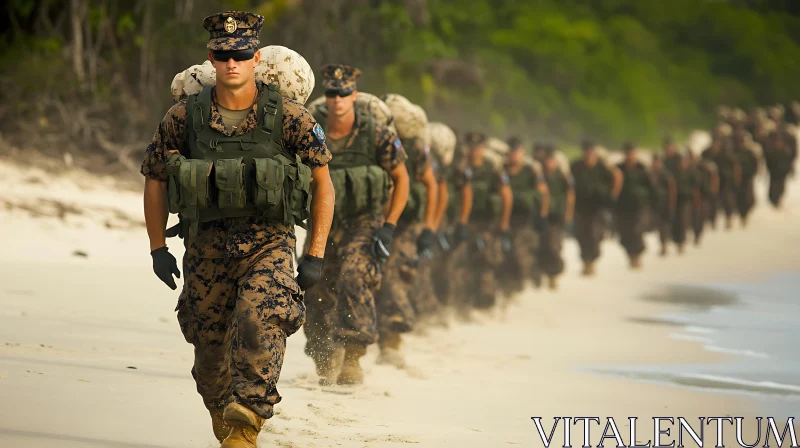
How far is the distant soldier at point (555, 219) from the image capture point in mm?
18781

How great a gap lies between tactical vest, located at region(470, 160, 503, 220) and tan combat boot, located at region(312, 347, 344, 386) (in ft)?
20.0

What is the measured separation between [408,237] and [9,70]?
9.32 m

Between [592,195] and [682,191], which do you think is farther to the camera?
[682,191]

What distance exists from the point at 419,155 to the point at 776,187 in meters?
23.0

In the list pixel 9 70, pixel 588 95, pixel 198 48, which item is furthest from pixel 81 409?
pixel 588 95

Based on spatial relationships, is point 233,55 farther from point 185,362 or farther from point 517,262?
point 517,262

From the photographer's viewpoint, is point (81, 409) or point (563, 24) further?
point (563, 24)

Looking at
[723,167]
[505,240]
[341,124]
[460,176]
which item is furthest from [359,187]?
[723,167]

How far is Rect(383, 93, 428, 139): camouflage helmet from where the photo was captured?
36.3 ft

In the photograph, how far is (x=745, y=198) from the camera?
30.3 metres

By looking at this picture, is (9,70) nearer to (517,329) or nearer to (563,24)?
A: (517,329)

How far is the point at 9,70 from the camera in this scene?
19031 mm

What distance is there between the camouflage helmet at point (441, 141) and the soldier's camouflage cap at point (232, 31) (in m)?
6.43

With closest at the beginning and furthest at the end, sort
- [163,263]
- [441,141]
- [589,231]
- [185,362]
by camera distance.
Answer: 1. [163,263]
2. [185,362]
3. [441,141]
4. [589,231]
